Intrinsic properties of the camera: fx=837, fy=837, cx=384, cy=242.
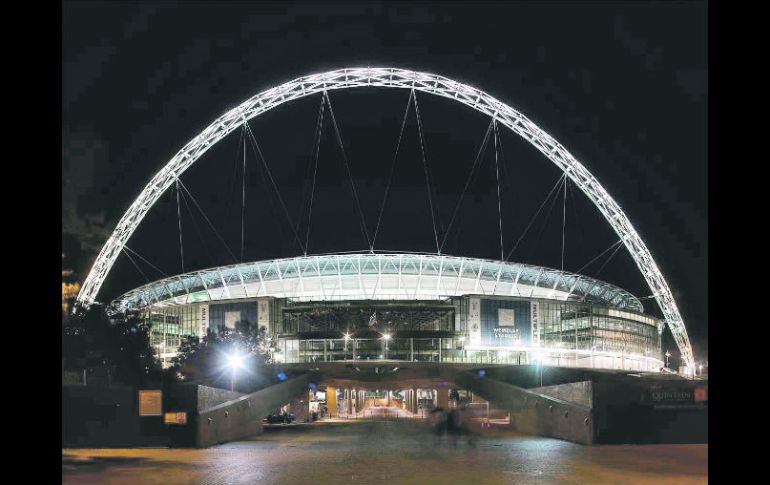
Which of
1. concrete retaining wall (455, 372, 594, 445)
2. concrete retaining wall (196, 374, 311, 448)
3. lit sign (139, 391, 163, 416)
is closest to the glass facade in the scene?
concrete retaining wall (196, 374, 311, 448)

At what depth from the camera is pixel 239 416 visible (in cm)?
4162

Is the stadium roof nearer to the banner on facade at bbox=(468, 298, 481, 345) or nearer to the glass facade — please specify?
the glass facade

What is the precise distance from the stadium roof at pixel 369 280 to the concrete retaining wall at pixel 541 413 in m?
49.8

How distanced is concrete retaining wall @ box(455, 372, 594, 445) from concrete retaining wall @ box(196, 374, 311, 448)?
13022 mm

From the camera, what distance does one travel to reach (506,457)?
3050 cm

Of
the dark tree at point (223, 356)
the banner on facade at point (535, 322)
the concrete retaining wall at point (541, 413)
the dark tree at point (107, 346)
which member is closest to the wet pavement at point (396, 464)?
the concrete retaining wall at point (541, 413)

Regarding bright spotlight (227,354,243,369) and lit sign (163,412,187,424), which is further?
bright spotlight (227,354,243,369)

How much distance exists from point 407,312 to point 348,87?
3478cm

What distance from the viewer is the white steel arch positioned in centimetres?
6106

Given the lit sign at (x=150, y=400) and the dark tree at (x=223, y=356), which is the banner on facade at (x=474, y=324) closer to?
the dark tree at (x=223, y=356)
